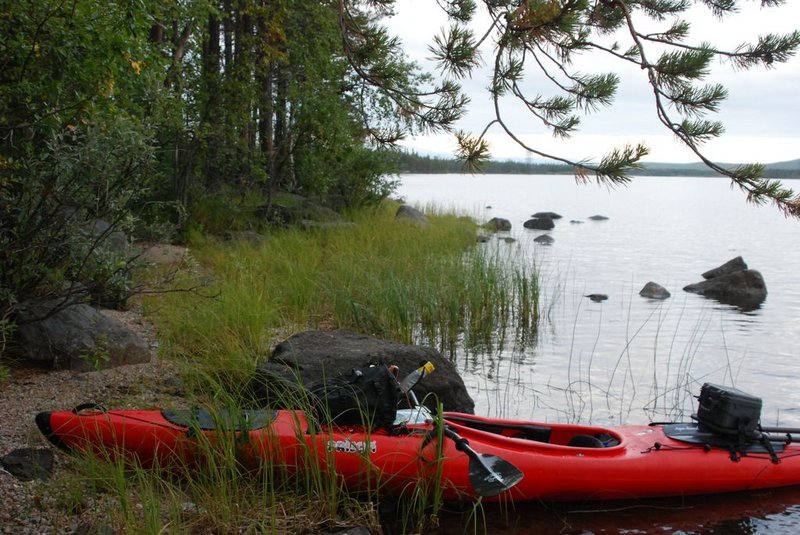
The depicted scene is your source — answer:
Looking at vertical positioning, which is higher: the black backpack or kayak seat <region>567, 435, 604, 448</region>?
the black backpack

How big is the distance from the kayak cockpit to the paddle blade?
619mm

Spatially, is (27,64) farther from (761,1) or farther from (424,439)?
(761,1)

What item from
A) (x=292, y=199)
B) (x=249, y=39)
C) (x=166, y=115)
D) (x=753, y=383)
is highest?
(x=249, y=39)

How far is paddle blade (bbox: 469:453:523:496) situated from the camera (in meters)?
4.46

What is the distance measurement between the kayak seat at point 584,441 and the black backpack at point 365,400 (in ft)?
4.47

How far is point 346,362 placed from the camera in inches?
235

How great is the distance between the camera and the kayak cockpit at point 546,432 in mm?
5289

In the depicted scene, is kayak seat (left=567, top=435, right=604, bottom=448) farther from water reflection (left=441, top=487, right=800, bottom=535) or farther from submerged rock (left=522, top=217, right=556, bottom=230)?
submerged rock (left=522, top=217, right=556, bottom=230)

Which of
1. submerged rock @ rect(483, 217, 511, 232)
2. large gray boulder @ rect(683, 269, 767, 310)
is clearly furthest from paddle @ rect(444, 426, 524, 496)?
submerged rock @ rect(483, 217, 511, 232)

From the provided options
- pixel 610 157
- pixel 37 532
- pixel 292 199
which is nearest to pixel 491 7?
pixel 610 157

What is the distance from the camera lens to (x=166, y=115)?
9352 millimetres

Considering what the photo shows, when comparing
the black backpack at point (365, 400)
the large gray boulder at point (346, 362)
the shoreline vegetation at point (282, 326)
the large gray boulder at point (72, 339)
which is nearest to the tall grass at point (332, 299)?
the shoreline vegetation at point (282, 326)

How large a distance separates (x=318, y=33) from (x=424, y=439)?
9.16 metres

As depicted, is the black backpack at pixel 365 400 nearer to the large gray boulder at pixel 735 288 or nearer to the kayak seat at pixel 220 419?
the kayak seat at pixel 220 419
